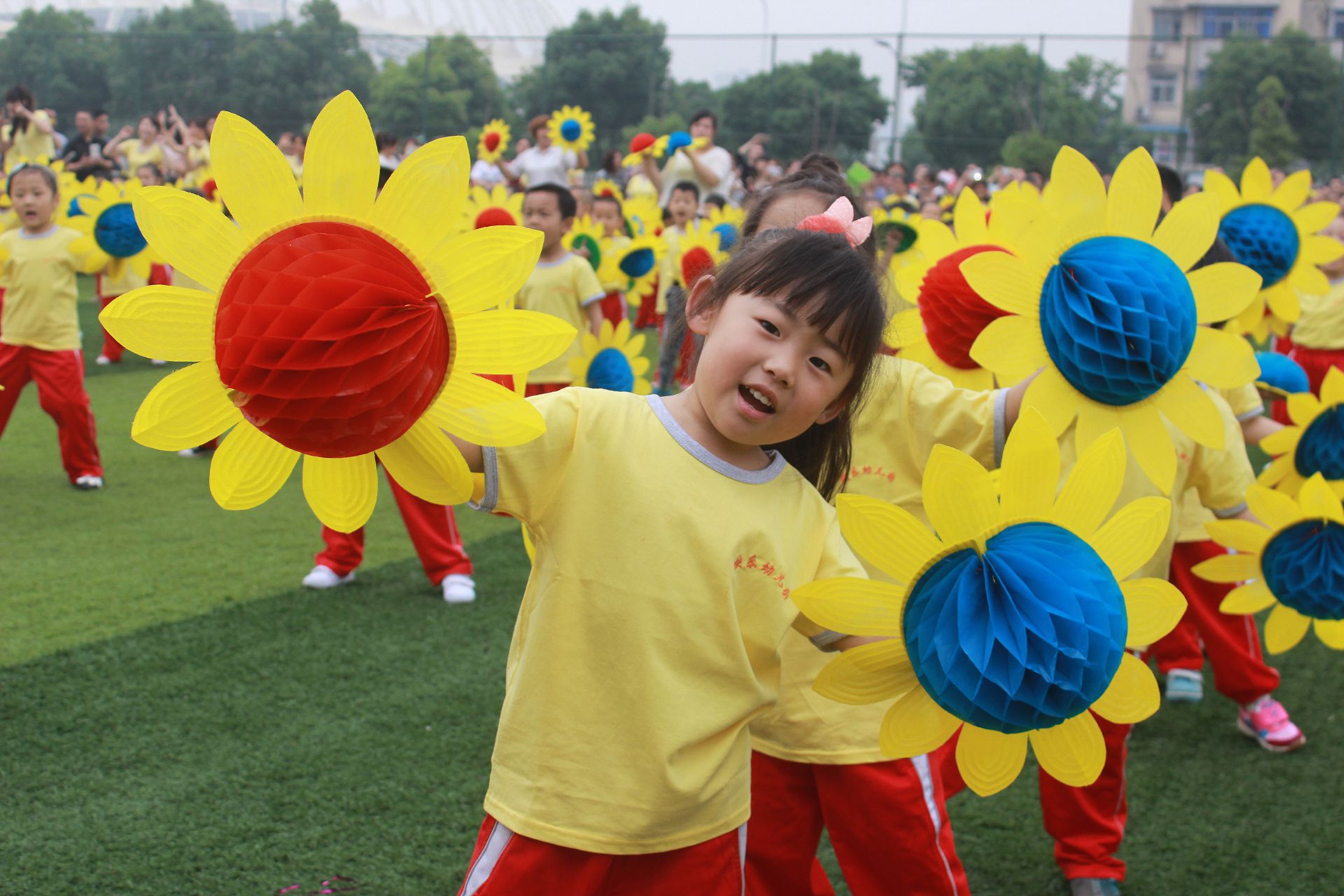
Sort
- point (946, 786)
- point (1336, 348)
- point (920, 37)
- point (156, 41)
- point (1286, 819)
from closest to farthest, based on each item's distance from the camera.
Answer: point (946, 786)
point (1286, 819)
point (1336, 348)
point (920, 37)
point (156, 41)

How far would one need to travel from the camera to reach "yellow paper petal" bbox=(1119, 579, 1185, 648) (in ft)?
4.83

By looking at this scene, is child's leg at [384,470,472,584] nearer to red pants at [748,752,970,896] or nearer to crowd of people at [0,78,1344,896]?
crowd of people at [0,78,1344,896]

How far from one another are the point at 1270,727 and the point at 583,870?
9.17 feet

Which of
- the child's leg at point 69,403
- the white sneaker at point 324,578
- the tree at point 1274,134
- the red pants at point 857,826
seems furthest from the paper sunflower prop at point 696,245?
the tree at point 1274,134

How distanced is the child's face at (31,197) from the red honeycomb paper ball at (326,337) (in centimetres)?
534

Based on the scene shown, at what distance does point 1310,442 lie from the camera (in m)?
2.80

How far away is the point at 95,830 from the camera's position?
2793mm

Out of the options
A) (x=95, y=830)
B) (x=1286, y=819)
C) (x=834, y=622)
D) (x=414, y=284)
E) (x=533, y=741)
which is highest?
(x=414, y=284)

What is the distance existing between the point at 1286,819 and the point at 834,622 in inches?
92.7

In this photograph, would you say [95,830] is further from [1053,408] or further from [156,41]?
[156,41]

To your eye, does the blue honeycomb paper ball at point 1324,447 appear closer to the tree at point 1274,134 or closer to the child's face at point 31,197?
the child's face at point 31,197

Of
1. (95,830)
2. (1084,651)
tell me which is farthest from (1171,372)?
(95,830)

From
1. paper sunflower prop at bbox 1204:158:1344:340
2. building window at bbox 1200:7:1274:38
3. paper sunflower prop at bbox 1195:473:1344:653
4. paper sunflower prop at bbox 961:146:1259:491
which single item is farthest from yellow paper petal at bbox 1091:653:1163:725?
building window at bbox 1200:7:1274:38

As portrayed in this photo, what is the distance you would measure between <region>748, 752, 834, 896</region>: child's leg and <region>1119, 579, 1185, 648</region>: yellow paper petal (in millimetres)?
769
